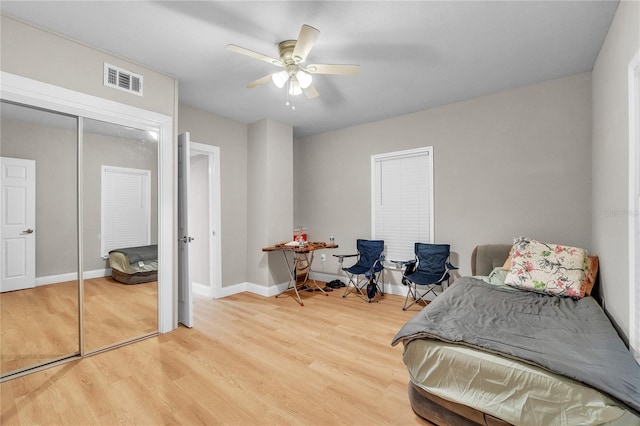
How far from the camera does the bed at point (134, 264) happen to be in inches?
110

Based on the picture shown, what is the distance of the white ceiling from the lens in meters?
2.08

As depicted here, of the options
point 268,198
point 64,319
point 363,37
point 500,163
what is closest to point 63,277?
point 64,319

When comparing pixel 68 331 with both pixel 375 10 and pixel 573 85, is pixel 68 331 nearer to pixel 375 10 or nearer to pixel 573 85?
pixel 375 10

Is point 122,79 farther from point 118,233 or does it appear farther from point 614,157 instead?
point 614,157

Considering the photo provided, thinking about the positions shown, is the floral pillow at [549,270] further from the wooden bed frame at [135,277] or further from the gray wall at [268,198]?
the wooden bed frame at [135,277]

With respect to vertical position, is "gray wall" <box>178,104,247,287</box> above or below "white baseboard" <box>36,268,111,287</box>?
above

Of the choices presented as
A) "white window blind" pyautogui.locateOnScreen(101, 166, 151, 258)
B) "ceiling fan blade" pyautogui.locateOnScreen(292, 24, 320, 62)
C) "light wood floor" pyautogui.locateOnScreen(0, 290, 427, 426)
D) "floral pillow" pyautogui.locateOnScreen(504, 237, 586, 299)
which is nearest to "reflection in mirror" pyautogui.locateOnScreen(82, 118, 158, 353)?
"white window blind" pyautogui.locateOnScreen(101, 166, 151, 258)

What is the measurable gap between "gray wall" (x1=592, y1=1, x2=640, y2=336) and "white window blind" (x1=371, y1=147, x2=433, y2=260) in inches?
70.4

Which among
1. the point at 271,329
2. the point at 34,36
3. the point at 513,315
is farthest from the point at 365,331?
the point at 34,36

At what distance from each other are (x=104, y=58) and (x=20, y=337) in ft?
8.32

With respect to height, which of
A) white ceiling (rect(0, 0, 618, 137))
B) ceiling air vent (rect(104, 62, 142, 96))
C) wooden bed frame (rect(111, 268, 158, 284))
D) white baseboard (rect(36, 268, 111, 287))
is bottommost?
wooden bed frame (rect(111, 268, 158, 284))

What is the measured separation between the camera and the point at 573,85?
3129 millimetres

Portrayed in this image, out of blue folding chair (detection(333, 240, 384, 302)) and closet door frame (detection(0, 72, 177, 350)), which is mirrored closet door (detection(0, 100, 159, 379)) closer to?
closet door frame (detection(0, 72, 177, 350))

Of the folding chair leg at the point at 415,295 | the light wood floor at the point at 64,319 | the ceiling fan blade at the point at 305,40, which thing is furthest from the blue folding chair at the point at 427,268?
the light wood floor at the point at 64,319
